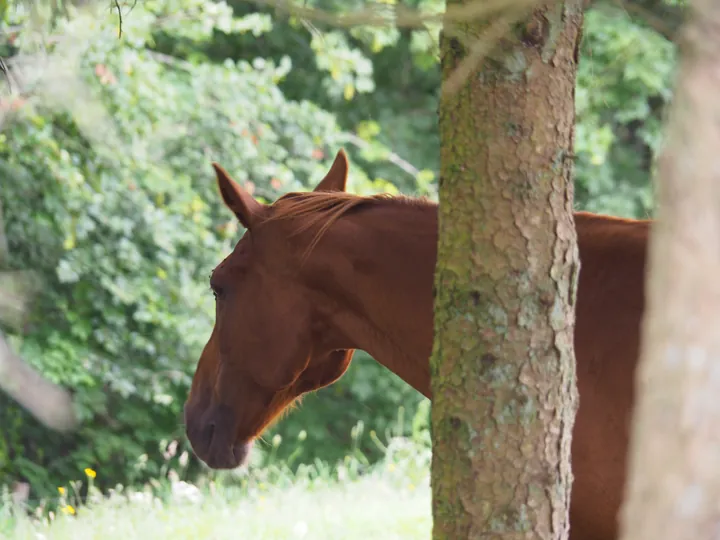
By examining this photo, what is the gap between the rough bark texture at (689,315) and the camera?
108 cm

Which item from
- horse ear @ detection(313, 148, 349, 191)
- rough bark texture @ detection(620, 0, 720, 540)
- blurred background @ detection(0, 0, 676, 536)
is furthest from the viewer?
→ blurred background @ detection(0, 0, 676, 536)

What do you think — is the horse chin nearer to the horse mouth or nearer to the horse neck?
the horse mouth

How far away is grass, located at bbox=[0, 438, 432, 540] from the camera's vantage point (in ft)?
14.4

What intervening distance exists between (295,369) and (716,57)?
6.83 ft

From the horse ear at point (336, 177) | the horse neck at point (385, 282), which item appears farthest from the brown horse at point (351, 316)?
the horse ear at point (336, 177)

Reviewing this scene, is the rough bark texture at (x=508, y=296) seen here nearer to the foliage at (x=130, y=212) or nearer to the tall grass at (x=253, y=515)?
the tall grass at (x=253, y=515)

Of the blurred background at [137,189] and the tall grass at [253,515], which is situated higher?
the blurred background at [137,189]

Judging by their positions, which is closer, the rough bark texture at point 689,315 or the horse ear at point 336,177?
the rough bark texture at point 689,315

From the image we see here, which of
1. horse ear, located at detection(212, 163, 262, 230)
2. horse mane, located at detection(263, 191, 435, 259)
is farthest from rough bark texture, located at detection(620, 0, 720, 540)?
horse ear, located at detection(212, 163, 262, 230)

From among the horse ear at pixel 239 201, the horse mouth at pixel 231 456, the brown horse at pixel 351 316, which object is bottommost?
the horse mouth at pixel 231 456

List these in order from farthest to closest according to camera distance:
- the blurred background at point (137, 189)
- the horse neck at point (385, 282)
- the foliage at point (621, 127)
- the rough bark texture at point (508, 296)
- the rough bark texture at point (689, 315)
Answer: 1. the foliage at point (621, 127)
2. the blurred background at point (137, 189)
3. the horse neck at point (385, 282)
4. the rough bark texture at point (508, 296)
5. the rough bark texture at point (689, 315)

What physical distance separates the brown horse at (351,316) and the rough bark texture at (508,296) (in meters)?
0.59

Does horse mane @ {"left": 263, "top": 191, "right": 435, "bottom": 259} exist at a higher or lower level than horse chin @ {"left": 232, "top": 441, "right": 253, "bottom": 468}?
higher

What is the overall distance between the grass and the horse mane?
191 centimetres
